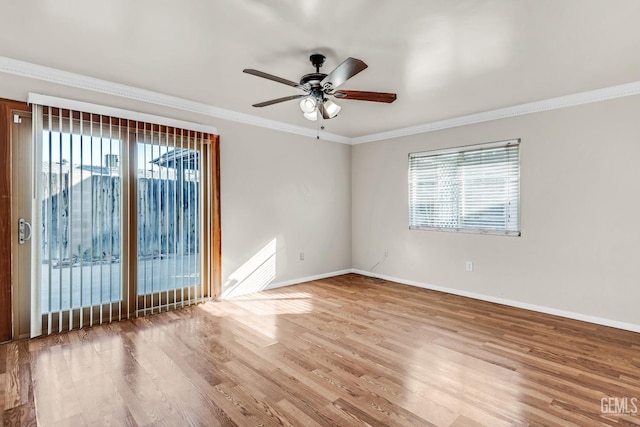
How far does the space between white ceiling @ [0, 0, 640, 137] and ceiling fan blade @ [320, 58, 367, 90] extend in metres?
0.28

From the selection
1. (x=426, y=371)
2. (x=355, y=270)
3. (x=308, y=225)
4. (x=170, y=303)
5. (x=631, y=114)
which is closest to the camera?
(x=426, y=371)

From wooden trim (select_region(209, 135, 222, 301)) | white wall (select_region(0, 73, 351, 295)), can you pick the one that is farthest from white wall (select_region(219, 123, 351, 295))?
wooden trim (select_region(209, 135, 222, 301))

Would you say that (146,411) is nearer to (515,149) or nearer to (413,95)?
(413,95)

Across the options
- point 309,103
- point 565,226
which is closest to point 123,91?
point 309,103

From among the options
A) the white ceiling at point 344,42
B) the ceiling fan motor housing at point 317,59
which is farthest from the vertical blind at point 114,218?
the ceiling fan motor housing at point 317,59

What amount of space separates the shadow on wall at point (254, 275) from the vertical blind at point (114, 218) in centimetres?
36

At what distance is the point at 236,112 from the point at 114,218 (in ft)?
6.53

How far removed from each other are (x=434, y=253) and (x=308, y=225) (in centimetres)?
201

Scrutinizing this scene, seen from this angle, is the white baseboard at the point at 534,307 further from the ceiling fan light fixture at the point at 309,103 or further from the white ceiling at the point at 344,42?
the ceiling fan light fixture at the point at 309,103

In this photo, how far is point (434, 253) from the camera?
489cm

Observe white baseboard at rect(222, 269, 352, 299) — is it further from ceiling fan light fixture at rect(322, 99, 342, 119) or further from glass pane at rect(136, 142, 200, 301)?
ceiling fan light fixture at rect(322, 99, 342, 119)

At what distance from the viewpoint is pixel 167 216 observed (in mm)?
3770

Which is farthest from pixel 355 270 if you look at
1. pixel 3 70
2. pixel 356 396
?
pixel 3 70

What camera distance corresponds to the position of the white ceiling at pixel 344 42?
2113 mm
